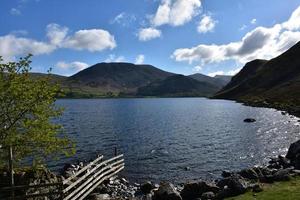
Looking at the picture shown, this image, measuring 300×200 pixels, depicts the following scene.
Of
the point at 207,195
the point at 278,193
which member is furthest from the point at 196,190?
the point at 278,193

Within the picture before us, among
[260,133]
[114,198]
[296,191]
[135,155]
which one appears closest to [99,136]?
[135,155]

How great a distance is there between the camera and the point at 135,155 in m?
62.0

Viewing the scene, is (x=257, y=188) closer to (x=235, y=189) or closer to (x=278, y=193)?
(x=235, y=189)

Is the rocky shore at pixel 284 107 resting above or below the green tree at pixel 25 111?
below

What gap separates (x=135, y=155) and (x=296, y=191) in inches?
1514

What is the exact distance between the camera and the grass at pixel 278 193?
25250 mm

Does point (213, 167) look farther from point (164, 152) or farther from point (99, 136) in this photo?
point (99, 136)

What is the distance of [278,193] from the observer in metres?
26.4

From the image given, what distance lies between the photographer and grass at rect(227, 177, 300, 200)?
82.8 feet

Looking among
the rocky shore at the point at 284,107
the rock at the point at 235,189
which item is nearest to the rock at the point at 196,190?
the rock at the point at 235,189

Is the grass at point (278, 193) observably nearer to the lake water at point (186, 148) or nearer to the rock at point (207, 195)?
the rock at point (207, 195)

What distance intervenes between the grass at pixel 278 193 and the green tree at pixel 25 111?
1578cm

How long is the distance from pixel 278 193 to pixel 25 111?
20202 mm

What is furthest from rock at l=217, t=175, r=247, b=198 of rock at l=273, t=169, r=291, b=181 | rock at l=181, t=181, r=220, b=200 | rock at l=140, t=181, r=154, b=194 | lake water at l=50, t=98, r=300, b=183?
Result: lake water at l=50, t=98, r=300, b=183
